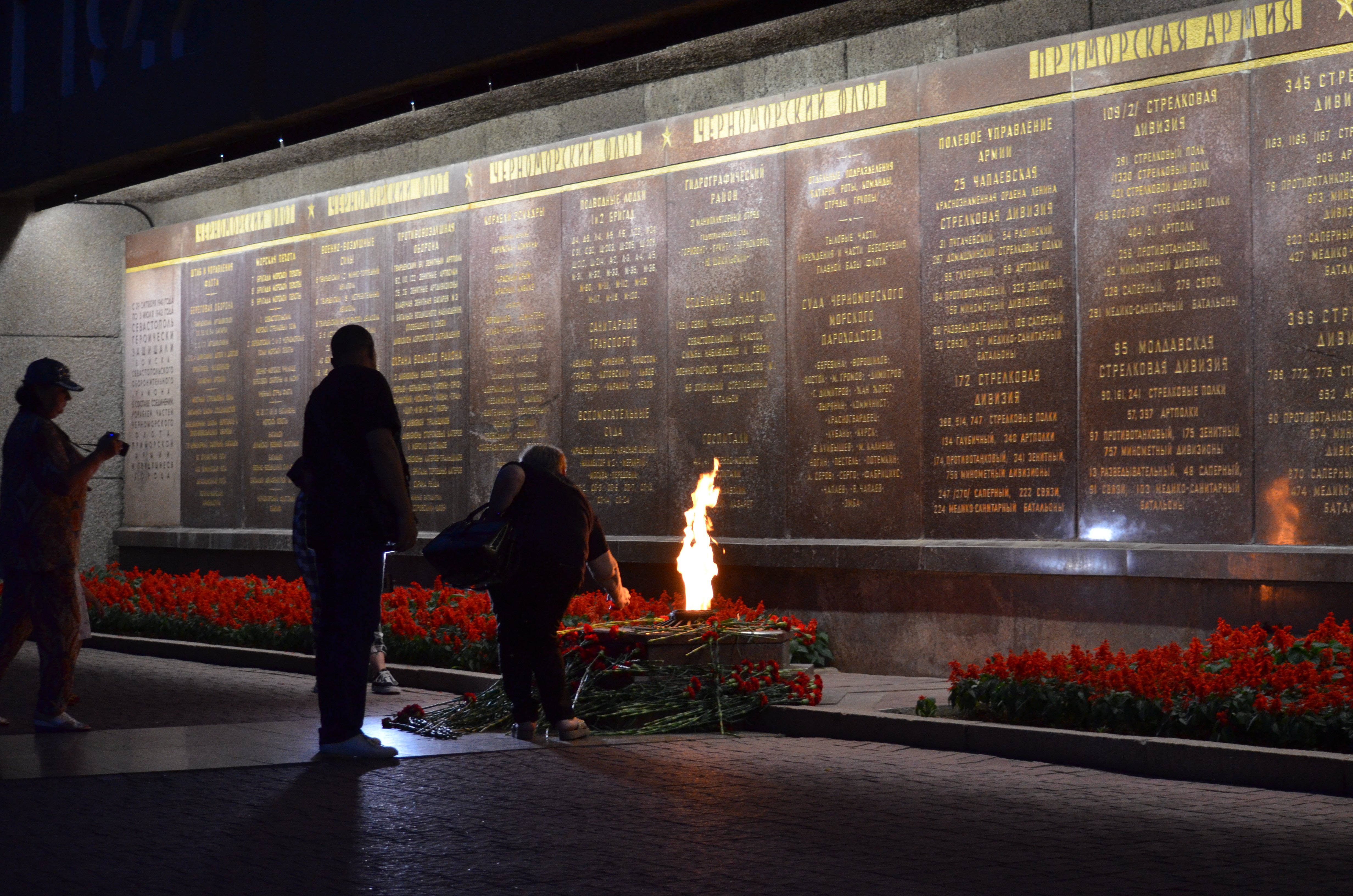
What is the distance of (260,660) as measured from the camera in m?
13.7

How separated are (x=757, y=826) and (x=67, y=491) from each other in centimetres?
486

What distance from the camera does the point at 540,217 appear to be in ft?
48.4

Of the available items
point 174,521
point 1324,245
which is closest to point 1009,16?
point 1324,245

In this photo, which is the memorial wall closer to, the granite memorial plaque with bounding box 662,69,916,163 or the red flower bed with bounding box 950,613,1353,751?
the granite memorial plaque with bounding box 662,69,916,163

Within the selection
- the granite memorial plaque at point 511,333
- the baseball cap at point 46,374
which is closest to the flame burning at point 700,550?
the granite memorial plaque at point 511,333

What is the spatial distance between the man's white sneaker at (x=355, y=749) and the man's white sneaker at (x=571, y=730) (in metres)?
1.08

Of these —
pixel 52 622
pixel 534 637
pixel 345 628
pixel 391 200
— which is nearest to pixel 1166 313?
pixel 534 637

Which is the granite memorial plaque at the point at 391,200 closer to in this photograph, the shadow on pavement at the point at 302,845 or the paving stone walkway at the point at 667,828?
the paving stone walkway at the point at 667,828

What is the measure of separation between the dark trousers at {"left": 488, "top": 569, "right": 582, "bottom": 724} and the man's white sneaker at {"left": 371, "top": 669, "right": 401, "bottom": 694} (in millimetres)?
2986

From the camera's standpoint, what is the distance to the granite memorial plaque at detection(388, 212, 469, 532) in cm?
1557

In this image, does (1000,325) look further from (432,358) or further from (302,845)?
(302,845)

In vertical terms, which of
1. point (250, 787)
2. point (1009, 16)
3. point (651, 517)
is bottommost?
point (250, 787)

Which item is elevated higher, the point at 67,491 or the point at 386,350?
the point at 386,350

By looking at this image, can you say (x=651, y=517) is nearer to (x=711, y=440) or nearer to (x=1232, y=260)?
(x=711, y=440)
